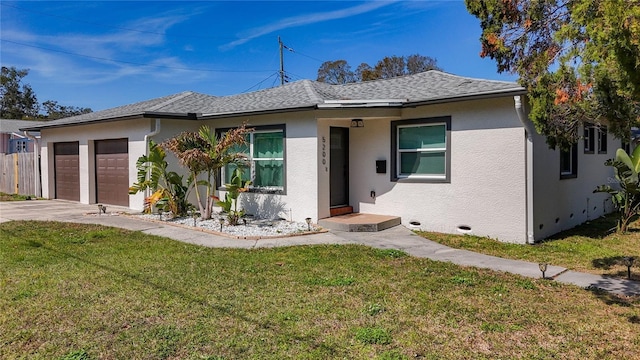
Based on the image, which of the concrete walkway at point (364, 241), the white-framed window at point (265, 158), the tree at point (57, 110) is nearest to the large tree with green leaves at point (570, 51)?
the concrete walkway at point (364, 241)

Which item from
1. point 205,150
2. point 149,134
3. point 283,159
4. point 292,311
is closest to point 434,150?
point 283,159

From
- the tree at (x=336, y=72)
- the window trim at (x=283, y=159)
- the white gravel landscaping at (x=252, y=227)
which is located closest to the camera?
the white gravel landscaping at (x=252, y=227)

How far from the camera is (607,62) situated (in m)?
3.94

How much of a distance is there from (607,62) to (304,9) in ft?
54.9

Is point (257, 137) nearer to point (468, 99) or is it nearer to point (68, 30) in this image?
point (468, 99)

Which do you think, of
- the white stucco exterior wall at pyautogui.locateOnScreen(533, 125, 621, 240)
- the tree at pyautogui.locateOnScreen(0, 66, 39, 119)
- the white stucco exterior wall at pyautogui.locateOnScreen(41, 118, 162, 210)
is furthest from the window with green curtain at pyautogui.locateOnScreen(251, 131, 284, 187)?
the tree at pyautogui.locateOnScreen(0, 66, 39, 119)

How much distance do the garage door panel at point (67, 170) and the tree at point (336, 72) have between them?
84.0 feet

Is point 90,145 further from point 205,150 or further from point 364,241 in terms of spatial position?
point 364,241

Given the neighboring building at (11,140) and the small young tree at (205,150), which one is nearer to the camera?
the small young tree at (205,150)

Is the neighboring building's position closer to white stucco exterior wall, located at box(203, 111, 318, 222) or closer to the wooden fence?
the wooden fence

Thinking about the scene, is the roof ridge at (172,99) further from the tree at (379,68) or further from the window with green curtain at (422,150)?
the tree at (379,68)

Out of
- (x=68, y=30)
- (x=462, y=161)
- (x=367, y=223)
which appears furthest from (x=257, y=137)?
(x=68, y=30)

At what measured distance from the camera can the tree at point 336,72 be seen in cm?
3841

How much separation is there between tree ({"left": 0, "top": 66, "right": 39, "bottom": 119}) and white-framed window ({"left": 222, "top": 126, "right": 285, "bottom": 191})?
181ft
